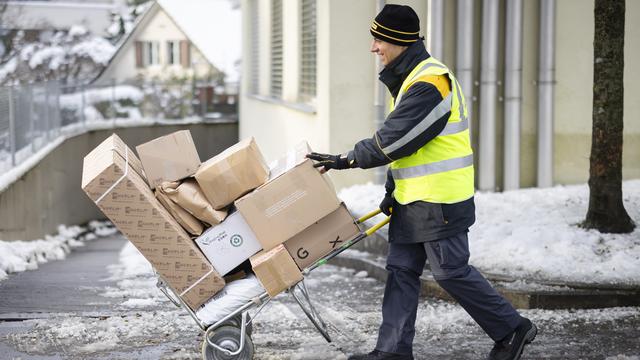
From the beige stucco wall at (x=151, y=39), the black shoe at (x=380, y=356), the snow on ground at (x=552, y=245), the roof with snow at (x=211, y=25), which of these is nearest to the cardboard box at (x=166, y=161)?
the black shoe at (x=380, y=356)

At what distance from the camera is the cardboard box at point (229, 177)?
4.92 meters

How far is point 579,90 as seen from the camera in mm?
10930

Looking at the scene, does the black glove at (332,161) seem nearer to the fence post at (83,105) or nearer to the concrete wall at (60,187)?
the concrete wall at (60,187)

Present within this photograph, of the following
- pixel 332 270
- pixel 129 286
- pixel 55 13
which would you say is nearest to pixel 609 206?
pixel 332 270

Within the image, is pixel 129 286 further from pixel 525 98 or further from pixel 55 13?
pixel 55 13

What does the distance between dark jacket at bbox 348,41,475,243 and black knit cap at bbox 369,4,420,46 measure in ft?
0.22

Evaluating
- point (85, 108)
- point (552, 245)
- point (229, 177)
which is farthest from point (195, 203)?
point (85, 108)

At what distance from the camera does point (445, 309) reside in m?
6.46

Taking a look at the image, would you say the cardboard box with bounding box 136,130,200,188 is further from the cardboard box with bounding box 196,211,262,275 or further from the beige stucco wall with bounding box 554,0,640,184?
the beige stucco wall with bounding box 554,0,640,184

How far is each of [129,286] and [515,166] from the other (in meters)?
4.94

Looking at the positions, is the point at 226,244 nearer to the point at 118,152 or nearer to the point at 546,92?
the point at 118,152

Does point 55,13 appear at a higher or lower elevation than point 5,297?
higher

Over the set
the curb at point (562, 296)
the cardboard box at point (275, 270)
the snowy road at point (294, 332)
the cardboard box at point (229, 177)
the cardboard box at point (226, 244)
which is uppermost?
the cardboard box at point (229, 177)

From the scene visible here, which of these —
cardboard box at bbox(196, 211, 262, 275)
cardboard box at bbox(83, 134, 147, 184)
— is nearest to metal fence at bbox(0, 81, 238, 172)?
cardboard box at bbox(83, 134, 147, 184)
